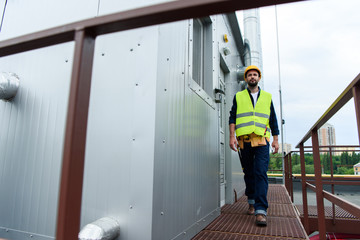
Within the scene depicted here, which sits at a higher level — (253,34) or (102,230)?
(253,34)

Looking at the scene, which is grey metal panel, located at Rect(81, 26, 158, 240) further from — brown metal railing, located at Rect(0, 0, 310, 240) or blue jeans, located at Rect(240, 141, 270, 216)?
blue jeans, located at Rect(240, 141, 270, 216)

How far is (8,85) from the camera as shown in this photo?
2.12m

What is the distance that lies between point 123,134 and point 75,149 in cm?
103

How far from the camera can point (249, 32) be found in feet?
23.5

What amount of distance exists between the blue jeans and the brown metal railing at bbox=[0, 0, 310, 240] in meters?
2.35

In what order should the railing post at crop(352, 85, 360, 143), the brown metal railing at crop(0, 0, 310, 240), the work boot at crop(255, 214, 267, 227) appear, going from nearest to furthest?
the brown metal railing at crop(0, 0, 310, 240) → the railing post at crop(352, 85, 360, 143) → the work boot at crop(255, 214, 267, 227)

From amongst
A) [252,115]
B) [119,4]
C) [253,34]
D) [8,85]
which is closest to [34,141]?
[8,85]

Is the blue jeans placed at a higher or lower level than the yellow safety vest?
lower

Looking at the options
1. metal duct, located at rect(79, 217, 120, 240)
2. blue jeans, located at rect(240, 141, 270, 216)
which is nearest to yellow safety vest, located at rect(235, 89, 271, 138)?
blue jeans, located at rect(240, 141, 270, 216)

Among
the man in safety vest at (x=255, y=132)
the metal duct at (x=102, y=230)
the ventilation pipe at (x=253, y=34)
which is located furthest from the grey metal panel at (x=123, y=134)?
the ventilation pipe at (x=253, y=34)

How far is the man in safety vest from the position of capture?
9.02 ft

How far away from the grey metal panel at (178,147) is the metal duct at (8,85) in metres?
1.30

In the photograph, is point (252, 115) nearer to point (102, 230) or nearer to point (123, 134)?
point (123, 134)

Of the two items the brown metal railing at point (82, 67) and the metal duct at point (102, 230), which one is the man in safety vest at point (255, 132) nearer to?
the metal duct at point (102, 230)
